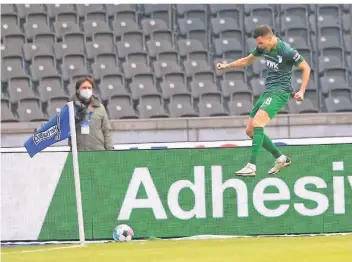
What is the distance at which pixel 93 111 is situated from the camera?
471 inches

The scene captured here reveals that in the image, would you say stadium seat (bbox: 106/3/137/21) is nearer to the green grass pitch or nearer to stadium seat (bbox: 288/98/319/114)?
stadium seat (bbox: 288/98/319/114)

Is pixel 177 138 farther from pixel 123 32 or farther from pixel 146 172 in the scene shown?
pixel 146 172

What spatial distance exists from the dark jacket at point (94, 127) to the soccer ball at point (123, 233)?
1125 millimetres

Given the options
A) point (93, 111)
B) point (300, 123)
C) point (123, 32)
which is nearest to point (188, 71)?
point (123, 32)

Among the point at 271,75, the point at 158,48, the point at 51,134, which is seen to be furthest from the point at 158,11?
the point at 271,75

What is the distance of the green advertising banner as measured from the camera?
11.8m

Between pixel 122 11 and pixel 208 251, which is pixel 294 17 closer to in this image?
→ pixel 122 11

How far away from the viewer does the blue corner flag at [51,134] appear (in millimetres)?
11352

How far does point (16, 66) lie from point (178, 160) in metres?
7.47

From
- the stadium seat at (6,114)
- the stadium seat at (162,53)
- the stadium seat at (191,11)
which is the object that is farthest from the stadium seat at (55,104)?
the stadium seat at (191,11)

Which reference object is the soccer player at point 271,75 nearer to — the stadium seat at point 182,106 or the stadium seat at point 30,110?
the stadium seat at point 182,106

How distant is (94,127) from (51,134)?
686mm

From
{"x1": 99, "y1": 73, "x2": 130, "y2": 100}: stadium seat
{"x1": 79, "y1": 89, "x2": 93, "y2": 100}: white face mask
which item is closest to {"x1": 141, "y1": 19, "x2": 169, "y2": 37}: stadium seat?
{"x1": 99, "y1": 73, "x2": 130, "y2": 100}: stadium seat

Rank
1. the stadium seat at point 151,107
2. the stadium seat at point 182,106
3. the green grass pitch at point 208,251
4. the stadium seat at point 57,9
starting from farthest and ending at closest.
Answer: the stadium seat at point 57,9
the stadium seat at point 182,106
the stadium seat at point 151,107
the green grass pitch at point 208,251
